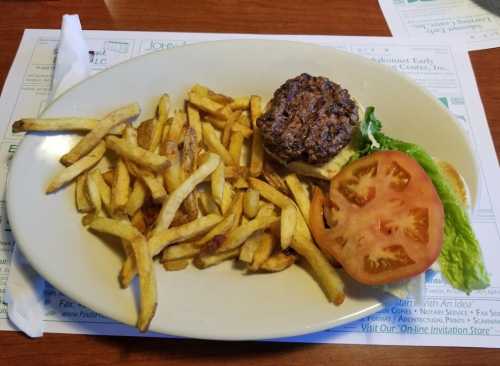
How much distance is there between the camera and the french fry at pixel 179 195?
1352 millimetres

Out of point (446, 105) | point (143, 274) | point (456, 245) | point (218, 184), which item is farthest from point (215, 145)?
point (446, 105)

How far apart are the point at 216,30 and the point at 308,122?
39.6 inches

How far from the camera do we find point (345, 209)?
1388mm

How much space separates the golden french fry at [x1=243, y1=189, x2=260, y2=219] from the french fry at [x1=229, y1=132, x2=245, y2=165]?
18 cm

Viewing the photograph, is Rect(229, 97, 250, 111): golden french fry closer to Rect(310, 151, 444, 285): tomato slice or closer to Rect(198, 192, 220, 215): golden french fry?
Rect(198, 192, 220, 215): golden french fry

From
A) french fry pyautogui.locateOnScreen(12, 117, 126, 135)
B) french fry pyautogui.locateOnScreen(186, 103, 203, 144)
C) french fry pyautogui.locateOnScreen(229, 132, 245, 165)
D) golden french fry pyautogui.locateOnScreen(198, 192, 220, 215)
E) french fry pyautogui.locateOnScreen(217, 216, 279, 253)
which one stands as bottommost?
french fry pyautogui.locateOnScreen(217, 216, 279, 253)

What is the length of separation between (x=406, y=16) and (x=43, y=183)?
198 cm

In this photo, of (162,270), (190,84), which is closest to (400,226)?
(162,270)

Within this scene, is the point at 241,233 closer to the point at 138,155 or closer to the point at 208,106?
the point at 138,155

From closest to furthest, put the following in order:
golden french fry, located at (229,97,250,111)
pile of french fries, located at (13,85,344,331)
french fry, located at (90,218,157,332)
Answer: french fry, located at (90,218,157,332) < pile of french fries, located at (13,85,344,331) < golden french fry, located at (229,97,250,111)

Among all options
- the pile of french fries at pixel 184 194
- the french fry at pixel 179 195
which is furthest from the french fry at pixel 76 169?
the french fry at pixel 179 195

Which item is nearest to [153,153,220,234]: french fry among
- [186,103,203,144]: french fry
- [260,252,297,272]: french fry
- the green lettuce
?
[186,103,203,144]: french fry

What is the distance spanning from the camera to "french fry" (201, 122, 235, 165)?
1596 mm

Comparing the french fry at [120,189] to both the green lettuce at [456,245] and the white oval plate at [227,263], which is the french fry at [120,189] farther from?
the green lettuce at [456,245]
